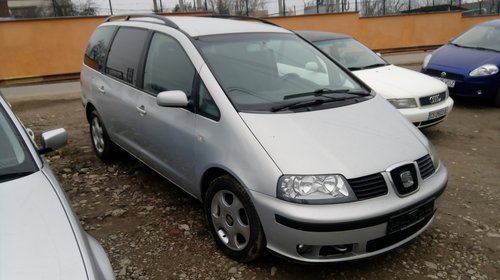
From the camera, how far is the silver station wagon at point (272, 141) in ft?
8.68

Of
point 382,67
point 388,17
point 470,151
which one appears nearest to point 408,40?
point 388,17

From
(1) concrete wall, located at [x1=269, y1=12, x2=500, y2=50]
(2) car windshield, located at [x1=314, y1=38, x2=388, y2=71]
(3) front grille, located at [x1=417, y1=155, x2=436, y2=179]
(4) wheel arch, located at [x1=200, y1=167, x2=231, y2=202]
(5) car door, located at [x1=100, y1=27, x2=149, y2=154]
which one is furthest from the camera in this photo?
(1) concrete wall, located at [x1=269, y1=12, x2=500, y2=50]

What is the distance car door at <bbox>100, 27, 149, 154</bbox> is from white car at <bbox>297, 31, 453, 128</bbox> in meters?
3.21

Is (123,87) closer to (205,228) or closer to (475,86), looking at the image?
(205,228)

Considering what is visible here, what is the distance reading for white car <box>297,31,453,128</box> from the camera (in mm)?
5602

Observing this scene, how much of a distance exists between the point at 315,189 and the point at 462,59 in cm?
635

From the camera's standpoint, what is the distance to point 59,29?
11.5 metres

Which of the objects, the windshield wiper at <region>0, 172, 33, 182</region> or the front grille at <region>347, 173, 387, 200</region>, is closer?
the windshield wiper at <region>0, 172, 33, 182</region>

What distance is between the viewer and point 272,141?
283cm

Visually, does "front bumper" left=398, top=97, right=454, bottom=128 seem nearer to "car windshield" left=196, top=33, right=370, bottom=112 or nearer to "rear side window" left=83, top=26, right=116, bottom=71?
"car windshield" left=196, top=33, right=370, bottom=112

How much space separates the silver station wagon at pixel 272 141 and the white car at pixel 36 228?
43.1 inches

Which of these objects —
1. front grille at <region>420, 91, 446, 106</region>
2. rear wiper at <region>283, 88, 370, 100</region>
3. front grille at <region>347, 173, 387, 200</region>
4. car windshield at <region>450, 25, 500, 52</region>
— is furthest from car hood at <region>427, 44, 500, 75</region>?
front grille at <region>347, 173, 387, 200</region>

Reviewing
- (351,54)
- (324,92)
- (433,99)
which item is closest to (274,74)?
(324,92)

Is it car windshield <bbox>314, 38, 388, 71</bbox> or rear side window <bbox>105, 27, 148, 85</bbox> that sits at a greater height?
rear side window <bbox>105, 27, 148, 85</bbox>
